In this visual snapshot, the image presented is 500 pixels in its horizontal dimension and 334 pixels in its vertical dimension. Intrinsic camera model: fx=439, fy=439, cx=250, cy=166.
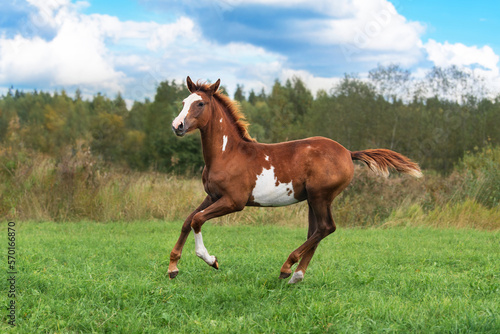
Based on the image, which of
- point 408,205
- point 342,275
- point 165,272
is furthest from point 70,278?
point 408,205

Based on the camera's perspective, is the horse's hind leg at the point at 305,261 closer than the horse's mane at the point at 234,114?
Yes

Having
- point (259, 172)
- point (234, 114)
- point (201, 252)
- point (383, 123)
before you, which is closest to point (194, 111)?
point (234, 114)

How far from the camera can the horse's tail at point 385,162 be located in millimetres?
5707

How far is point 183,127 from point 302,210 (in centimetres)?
767

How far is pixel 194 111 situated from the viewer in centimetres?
510

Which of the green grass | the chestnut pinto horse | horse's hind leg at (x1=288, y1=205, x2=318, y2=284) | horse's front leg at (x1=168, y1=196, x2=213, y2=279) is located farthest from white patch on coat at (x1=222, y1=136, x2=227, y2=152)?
the green grass

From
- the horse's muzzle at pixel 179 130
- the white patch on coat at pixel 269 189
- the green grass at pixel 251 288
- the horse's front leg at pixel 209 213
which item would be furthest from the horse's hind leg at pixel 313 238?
the horse's muzzle at pixel 179 130

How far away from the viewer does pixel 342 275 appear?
5871mm

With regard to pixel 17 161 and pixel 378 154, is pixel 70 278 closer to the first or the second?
pixel 378 154

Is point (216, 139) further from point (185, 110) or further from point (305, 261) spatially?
point (305, 261)

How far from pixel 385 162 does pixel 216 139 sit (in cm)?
224

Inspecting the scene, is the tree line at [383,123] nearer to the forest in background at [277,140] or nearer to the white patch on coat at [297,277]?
the forest in background at [277,140]

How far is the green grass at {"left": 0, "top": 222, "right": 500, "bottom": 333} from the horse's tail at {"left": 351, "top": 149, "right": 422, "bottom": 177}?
1.40m

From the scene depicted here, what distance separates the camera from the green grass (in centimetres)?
413
